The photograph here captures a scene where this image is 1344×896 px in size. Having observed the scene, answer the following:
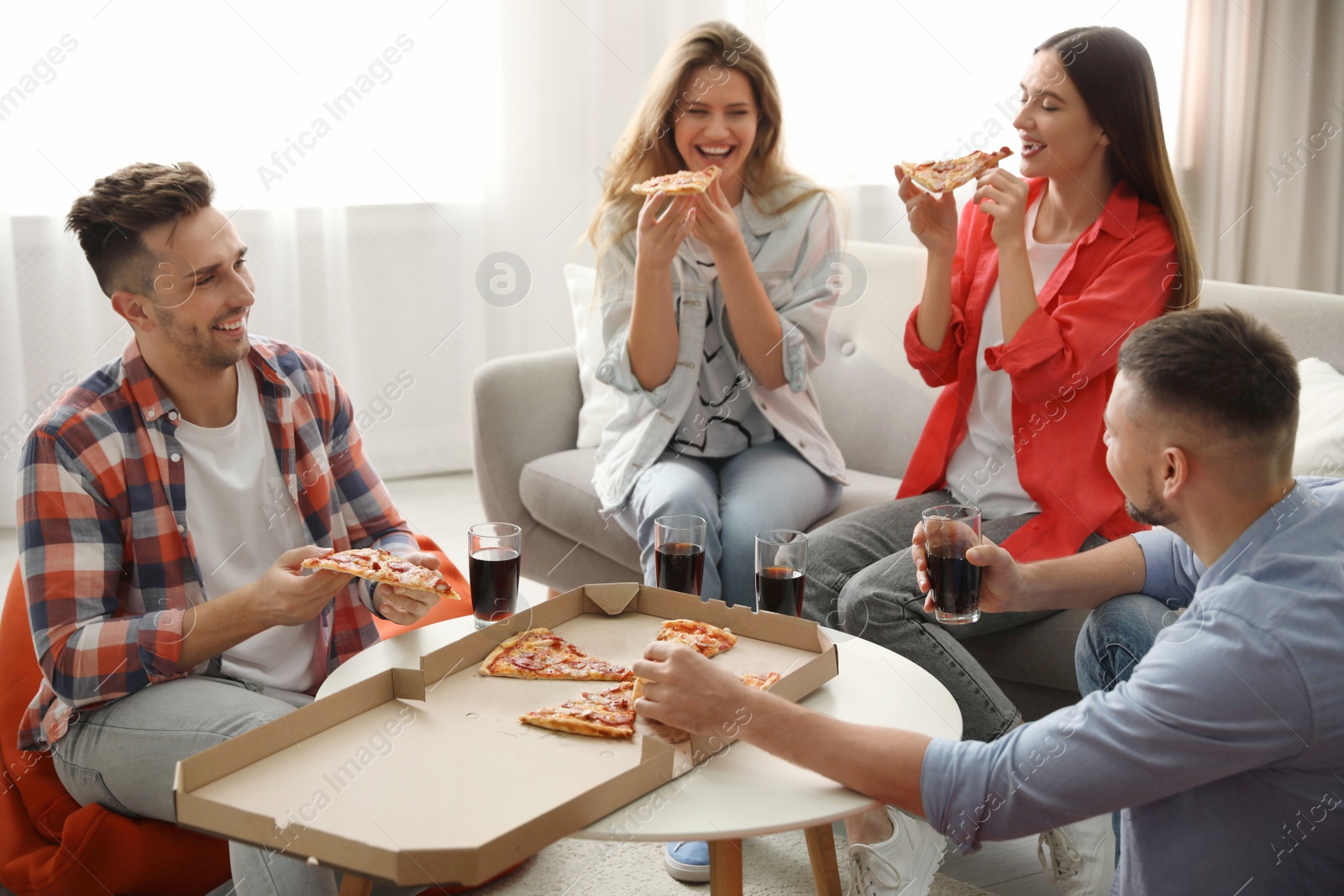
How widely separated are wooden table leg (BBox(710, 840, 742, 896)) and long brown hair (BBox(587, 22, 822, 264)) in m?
1.66

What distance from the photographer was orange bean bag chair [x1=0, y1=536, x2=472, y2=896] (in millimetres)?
1782

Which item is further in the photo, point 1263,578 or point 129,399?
point 129,399

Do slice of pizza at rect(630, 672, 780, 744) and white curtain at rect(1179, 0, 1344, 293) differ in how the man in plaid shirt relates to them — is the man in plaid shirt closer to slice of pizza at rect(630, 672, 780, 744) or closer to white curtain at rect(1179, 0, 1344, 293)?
slice of pizza at rect(630, 672, 780, 744)

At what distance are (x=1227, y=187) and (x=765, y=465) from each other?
419 cm

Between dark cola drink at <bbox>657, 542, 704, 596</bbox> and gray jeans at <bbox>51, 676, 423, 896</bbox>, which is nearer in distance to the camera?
gray jeans at <bbox>51, 676, 423, 896</bbox>

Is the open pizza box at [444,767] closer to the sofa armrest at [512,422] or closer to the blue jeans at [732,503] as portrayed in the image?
the blue jeans at [732,503]

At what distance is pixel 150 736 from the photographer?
1.69 metres

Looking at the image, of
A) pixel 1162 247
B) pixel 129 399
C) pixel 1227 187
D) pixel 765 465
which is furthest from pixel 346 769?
pixel 1227 187

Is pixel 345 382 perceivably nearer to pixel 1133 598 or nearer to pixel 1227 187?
pixel 1133 598

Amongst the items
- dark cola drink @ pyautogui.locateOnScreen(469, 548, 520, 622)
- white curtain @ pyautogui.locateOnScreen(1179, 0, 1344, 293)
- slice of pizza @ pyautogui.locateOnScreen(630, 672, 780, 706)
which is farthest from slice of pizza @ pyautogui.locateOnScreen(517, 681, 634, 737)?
white curtain @ pyautogui.locateOnScreen(1179, 0, 1344, 293)

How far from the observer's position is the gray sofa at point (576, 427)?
300cm

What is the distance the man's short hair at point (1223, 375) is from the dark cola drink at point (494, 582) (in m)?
0.93

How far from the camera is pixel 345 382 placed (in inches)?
182

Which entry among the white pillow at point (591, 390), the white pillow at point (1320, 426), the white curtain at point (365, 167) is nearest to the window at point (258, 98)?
the white curtain at point (365, 167)
